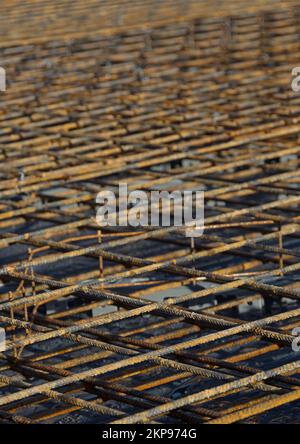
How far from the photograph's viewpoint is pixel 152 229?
35.4ft

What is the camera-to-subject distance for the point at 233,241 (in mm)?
10352

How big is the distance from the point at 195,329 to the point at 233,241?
953mm

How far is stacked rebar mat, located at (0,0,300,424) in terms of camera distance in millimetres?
8586

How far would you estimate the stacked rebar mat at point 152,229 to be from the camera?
8.59 meters

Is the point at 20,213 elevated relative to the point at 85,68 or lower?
lower

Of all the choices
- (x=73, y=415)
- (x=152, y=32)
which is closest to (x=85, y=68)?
(x=152, y=32)

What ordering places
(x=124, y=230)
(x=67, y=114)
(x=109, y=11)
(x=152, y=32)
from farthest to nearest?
1. (x=109, y=11)
2. (x=152, y=32)
3. (x=67, y=114)
4. (x=124, y=230)

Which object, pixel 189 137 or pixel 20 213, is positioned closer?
pixel 20 213

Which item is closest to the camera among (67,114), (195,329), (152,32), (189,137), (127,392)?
(127,392)

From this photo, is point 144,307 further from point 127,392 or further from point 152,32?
point 152,32

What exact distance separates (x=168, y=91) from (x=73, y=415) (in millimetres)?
7295

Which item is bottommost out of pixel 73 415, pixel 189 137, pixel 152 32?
pixel 73 415

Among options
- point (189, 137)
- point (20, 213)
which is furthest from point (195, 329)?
point (189, 137)

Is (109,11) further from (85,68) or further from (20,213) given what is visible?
(20,213)
